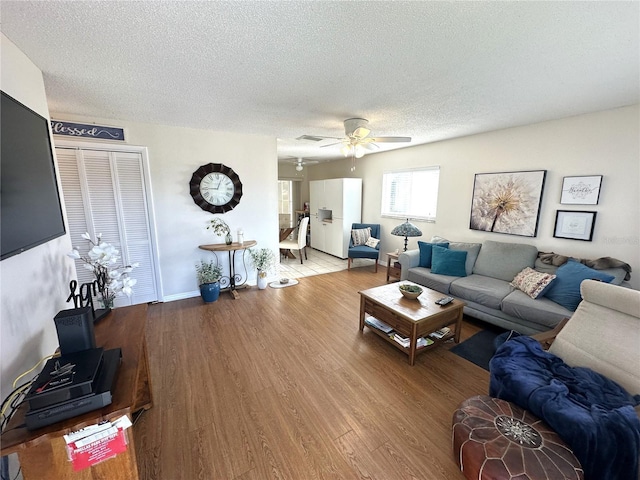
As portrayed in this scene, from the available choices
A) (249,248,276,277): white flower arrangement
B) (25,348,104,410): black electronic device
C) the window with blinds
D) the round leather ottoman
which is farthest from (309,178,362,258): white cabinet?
(25,348,104,410): black electronic device

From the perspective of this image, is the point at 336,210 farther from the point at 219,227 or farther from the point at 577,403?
the point at 577,403

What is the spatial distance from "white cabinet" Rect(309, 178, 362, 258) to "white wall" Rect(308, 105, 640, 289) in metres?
1.70

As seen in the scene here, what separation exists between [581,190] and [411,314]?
2389 millimetres

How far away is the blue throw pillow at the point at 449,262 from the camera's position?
335 cm

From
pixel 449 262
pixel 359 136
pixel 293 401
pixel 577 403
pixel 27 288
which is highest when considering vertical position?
pixel 359 136

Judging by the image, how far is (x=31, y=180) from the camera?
1.33 metres

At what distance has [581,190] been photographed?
2.75m

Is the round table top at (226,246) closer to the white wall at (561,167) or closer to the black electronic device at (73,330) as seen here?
the black electronic device at (73,330)

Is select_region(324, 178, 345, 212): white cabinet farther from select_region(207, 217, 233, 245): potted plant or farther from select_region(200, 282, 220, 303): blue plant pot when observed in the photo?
select_region(200, 282, 220, 303): blue plant pot

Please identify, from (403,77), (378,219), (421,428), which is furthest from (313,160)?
(421,428)

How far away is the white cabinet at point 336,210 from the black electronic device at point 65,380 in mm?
4854

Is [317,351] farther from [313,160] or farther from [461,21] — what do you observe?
[313,160]

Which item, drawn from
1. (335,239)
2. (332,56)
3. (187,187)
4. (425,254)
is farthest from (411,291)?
(335,239)

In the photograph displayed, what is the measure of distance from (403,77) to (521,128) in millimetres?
2284
